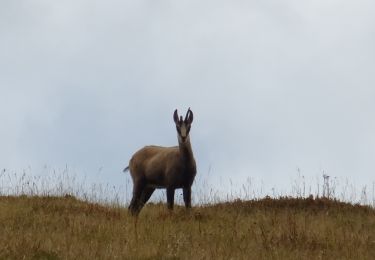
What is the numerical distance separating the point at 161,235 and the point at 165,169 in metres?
5.56

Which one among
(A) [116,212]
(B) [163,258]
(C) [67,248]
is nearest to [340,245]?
(B) [163,258]

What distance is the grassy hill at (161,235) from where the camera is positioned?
24.6ft

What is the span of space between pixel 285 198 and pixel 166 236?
7.47 m

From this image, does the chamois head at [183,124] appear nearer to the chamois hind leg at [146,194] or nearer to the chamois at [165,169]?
the chamois at [165,169]

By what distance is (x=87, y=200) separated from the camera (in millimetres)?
14219

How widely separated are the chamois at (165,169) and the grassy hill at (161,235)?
101 cm

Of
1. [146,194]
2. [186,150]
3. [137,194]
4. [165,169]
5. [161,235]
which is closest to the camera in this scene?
[161,235]

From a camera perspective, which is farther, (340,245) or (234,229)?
(234,229)

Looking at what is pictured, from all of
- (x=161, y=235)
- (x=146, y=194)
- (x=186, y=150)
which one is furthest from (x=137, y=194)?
(x=161, y=235)

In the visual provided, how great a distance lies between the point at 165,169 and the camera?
1456cm

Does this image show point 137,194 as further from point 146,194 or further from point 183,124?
point 183,124

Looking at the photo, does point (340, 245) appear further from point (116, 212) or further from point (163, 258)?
point (116, 212)

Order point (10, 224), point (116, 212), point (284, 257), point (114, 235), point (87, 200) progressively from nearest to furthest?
point (284, 257)
point (114, 235)
point (10, 224)
point (116, 212)
point (87, 200)

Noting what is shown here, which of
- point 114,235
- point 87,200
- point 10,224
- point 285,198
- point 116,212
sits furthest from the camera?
point 285,198
